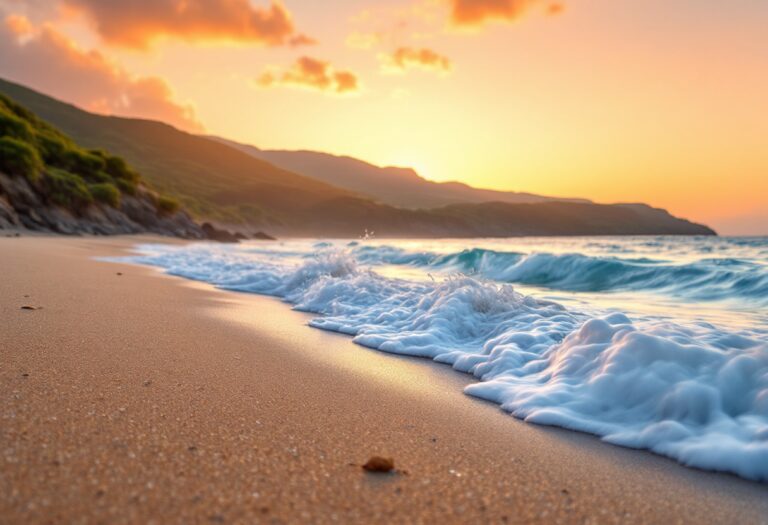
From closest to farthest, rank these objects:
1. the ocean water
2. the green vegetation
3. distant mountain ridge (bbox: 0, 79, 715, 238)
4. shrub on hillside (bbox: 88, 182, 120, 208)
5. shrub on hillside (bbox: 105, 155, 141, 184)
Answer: the ocean water
the green vegetation
shrub on hillside (bbox: 88, 182, 120, 208)
shrub on hillside (bbox: 105, 155, 141, 184)
distant mountain ridge (bbox: 0, 79, 715, 238)

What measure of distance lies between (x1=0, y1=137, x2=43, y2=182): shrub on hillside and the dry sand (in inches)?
932

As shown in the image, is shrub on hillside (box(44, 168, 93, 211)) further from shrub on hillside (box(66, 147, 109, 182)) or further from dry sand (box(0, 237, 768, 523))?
dry sand (box(0, 237, 768, 523))

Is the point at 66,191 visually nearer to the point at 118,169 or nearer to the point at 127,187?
the point at 127,187

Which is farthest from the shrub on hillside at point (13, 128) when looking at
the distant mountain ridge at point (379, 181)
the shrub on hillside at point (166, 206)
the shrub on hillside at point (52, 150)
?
the distant mountain ridge at point (379, 181)

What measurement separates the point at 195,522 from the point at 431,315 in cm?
353

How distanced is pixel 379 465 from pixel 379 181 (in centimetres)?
17716

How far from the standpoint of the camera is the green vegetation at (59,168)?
22.7 meters

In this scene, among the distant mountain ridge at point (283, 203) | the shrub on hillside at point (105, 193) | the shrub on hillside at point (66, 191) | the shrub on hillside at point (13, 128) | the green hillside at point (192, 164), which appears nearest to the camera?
the shrub on hillside at point (66, 191)

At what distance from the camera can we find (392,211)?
101688 millimetres

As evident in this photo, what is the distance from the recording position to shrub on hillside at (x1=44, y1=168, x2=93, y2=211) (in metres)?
24.1

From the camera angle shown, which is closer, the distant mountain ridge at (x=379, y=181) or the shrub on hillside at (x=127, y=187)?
the shrub on hillside at (x=127, y=187)

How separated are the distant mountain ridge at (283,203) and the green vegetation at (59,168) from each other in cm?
3391

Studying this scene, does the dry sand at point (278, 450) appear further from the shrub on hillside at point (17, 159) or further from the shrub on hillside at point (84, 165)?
the shrub on hillside at point (84, 165)

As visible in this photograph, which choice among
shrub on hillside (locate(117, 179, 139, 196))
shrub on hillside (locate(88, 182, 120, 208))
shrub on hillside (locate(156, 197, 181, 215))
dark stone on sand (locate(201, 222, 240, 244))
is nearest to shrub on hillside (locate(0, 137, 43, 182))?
shrub on hillside (locate(88, 182, 120, 208))
